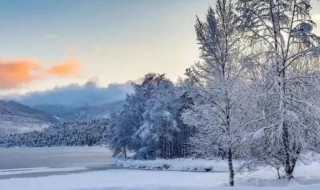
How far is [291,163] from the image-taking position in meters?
23.2

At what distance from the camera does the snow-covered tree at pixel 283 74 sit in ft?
68.8

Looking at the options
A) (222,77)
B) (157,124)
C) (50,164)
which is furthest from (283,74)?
(50,164)

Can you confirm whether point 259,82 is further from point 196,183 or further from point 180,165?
point 180,165

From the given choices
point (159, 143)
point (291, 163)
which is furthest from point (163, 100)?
point (291, 163)

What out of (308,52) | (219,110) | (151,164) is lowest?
(151,164)

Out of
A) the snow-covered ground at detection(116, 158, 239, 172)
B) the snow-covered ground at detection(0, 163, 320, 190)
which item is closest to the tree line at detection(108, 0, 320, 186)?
the snow-covered ground at detection(0, 163, 320, 190)

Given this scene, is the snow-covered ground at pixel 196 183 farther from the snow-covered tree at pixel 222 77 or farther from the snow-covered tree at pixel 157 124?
the snow-covered tree at pixel 157 124

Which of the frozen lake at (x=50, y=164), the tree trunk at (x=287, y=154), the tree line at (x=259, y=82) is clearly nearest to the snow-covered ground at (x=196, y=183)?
the tree trunk at (x=287, y=154)

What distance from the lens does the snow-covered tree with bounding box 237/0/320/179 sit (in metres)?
21.0

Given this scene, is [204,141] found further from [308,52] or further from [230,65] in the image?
[308,52]

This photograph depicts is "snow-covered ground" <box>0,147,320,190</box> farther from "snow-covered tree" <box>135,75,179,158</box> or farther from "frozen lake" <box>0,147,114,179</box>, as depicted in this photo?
"frozen lake" <box>0,147,114,179</box>

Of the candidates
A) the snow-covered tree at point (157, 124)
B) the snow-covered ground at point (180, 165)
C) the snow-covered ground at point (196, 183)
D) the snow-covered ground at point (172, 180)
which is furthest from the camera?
Answer: the snow-covered tree at point (157, 124)

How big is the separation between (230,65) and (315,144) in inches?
250

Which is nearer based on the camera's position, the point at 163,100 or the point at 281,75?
the point at 281,75
